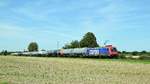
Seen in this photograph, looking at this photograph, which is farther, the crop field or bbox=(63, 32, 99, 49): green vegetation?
bbox=(63, 32, 99, 49): green vegetation

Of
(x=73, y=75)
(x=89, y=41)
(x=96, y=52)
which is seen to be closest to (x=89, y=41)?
(x=89, y=41)

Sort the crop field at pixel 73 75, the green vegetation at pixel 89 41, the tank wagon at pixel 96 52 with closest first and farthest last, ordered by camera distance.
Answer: the crop field at pixel 73 75 → the tank wagon at pixel 96 52 → the green vegetation at pixel 89 41

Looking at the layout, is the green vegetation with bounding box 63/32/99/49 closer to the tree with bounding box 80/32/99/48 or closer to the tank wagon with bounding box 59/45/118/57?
the tree with bounding box 80/32/99/48

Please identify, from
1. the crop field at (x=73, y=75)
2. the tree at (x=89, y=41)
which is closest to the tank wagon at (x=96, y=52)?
the crop field at (x=73, y=75)

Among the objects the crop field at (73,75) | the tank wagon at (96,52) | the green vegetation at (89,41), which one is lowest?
the crop field at (73,75)

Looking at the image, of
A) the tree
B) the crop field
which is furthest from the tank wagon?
the tree

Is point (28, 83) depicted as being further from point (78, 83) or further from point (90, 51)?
point (90, 51)

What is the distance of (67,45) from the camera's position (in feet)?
507

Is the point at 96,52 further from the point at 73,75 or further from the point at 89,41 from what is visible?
the point at 89,41

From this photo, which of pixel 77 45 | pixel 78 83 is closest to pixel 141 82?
pixel 78 83

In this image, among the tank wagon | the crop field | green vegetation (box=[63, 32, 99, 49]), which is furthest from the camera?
green vegetation (box=[63, 32, 99, 49])

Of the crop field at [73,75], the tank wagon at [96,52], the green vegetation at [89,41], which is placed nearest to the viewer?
the crop field at [73,75]

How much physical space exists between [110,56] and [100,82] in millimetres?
50945

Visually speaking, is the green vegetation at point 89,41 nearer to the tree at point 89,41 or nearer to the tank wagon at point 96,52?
the tree at point 89,41
